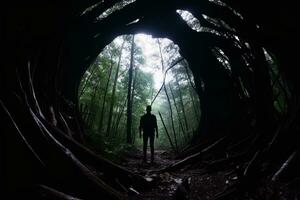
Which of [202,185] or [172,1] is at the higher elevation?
[172,1]

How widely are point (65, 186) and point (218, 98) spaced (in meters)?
7.65

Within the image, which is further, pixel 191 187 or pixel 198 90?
pixel 198 90

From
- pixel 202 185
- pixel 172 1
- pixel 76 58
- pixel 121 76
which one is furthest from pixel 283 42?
pixel 121 76

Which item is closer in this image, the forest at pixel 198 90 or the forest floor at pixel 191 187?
the forest at pixel 198 90

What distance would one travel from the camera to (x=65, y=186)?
291cm

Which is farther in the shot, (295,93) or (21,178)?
(295,93)

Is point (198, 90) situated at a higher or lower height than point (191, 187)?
higher

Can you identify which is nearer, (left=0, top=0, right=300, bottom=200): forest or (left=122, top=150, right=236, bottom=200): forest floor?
(left=0, top=0, right=300, bottom=200): forest

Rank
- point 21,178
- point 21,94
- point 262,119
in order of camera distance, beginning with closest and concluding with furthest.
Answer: point 21,178 → point 21,94 → point 262,119

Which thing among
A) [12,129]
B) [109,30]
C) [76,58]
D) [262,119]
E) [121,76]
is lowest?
[12,129]

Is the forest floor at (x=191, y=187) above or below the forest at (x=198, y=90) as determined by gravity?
below

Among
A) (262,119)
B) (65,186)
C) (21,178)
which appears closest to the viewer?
(21,178)

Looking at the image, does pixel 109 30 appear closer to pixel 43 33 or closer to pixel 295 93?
pixel 43 33

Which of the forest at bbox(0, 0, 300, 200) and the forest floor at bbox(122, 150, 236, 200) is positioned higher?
the forest at bbox(0, 0, 300, 200)
